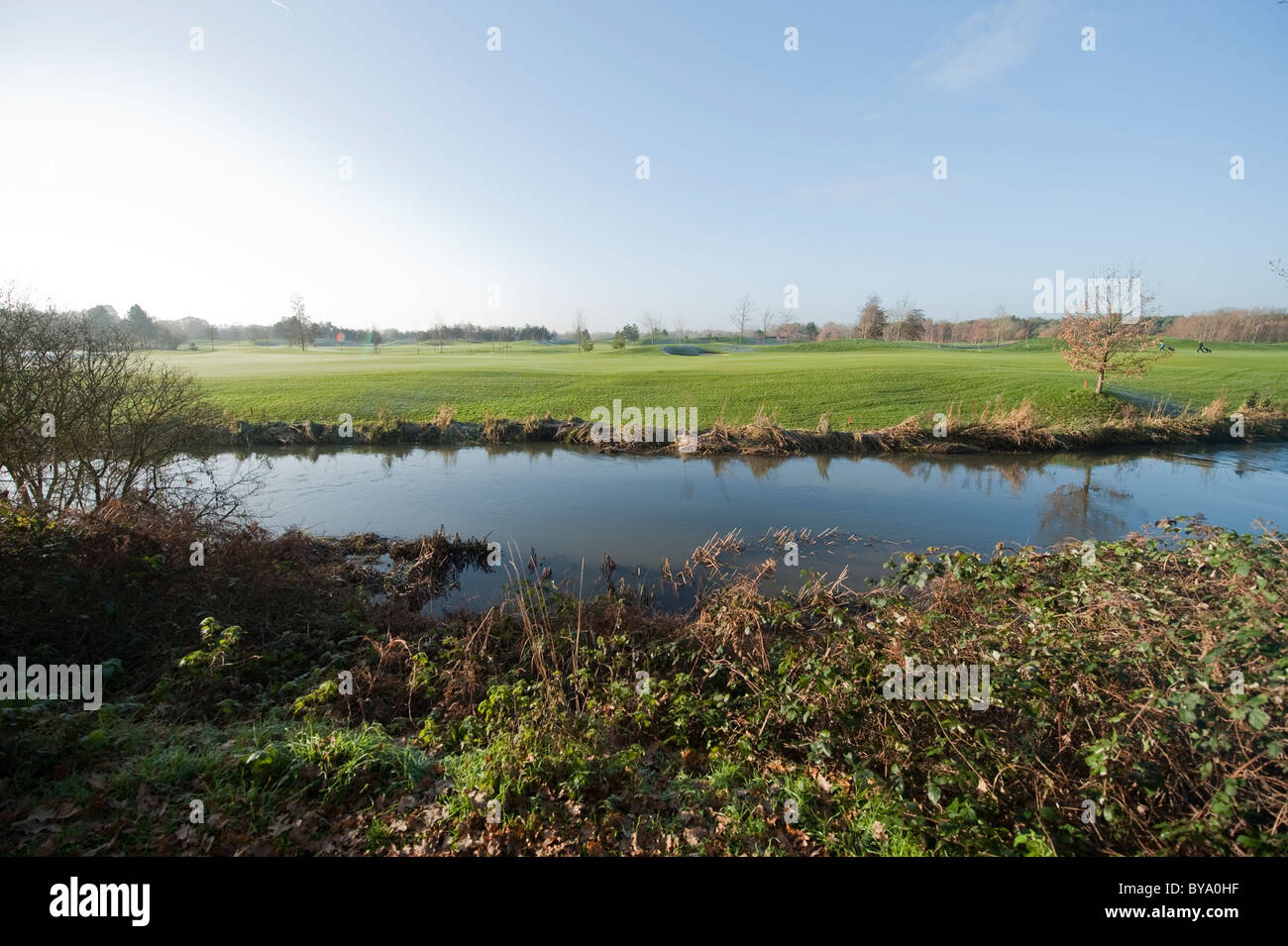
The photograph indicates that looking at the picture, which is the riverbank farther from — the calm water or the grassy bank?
the grassy bank

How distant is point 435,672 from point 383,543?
16.7 feet

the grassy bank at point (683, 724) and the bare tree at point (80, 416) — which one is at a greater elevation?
the bare tree at point (80, 416)

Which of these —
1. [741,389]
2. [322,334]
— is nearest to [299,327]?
[322,334]

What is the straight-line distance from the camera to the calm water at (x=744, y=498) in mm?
10211

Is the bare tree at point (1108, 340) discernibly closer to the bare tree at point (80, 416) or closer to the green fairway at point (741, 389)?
the green fairway at point (741, 389)

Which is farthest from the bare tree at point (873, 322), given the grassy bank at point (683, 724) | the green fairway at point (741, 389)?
A: the grassy bank at point (683, 724)

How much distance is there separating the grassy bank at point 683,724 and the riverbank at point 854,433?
1182 cm

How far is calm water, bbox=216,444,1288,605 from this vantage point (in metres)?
10.2

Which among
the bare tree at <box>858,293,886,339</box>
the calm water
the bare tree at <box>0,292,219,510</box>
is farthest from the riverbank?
the bare tree at <box>858,293,886,339</box>

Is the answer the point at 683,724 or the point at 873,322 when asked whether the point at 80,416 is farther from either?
the point at 873,322

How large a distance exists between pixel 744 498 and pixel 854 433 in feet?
23.7

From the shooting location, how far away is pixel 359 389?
85.7ft

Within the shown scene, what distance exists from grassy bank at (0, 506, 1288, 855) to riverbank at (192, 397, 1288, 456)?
1182cm
